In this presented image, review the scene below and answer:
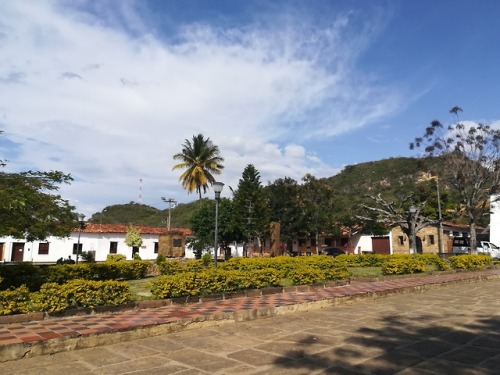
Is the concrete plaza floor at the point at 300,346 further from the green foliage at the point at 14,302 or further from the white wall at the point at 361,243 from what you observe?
the white wall at the point at 361,243

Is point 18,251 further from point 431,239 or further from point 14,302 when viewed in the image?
point 431,239

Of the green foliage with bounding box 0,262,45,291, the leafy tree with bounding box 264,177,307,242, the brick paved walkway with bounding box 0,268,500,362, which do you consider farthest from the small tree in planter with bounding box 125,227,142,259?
the brick paved walkway with bounding box 0,268,500,362

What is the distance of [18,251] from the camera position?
35375 mm

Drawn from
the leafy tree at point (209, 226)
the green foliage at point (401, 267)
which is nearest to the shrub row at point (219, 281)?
the green foliage at point (401, 267)

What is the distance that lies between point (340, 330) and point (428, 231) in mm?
34532

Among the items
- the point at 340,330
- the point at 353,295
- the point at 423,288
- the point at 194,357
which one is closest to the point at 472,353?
the point at 340,330

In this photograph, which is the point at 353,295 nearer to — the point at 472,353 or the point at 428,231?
the point at 472,353

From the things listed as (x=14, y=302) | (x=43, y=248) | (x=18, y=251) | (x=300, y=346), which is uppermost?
(x=43, y=248)

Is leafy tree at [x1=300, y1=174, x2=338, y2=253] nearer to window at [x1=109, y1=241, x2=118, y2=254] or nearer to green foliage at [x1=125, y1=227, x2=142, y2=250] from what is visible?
green foliage at [x1=125, y1=227, x2=142, y2=250]

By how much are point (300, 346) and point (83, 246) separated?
3724 cm

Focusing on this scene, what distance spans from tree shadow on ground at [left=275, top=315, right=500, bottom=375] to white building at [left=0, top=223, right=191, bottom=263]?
32982 mm

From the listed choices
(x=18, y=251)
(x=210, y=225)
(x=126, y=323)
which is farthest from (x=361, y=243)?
(x=126, y=323)

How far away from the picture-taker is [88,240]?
38.2 m

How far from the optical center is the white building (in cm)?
3512
